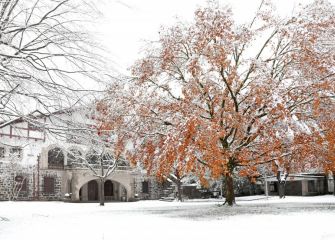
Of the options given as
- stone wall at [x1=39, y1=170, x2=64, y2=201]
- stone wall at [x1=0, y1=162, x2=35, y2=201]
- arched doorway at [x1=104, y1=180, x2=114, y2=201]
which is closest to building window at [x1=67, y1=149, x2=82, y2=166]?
stone wall at [x1=39, y1=170, x2=64, y2=201]

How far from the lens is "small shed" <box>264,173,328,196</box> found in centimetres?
4109

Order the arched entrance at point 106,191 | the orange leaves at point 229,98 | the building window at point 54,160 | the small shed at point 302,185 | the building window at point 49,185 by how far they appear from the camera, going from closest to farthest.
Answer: the orange leaves at point 229,98
the building window at point 49,185
the building window at point 54,160
the arched entrance at point 106,191
the small shed at point 302,185

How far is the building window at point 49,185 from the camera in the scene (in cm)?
3509

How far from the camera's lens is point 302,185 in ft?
135

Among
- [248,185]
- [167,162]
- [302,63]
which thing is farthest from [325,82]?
[248,185]

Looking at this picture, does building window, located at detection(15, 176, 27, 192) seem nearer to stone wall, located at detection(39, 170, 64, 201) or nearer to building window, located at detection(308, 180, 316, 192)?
stone wall, located at detection(39, 170, 64, 201)

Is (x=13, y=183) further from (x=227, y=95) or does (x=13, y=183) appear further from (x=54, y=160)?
(x=227, y=95)

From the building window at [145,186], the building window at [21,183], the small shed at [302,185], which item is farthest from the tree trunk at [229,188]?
the building window at [145,186]

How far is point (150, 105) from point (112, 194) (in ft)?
86.1

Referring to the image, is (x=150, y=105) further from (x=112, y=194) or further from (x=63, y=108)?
(x=112, y=194)

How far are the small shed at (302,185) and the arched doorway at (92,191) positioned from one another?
16.8 m

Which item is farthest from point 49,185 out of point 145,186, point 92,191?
point 145,186

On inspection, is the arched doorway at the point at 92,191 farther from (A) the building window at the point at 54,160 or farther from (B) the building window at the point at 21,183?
(B) the building window at the point at 21,183

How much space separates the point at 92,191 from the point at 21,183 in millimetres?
8581
